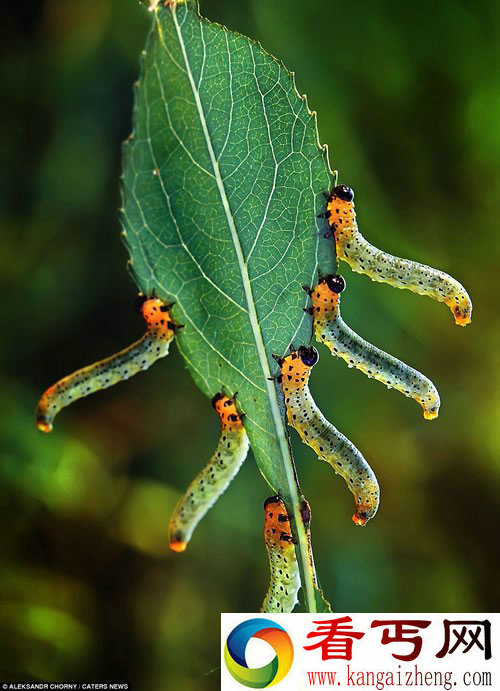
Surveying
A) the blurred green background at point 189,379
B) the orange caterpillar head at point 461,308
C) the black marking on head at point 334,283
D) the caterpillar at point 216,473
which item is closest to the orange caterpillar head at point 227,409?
the caterpillar at point 216,473

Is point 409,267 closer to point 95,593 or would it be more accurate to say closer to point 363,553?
point 363,553

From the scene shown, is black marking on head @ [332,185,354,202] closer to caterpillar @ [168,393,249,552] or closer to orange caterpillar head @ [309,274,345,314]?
orange caterpillar head @ [309,274,345,314]

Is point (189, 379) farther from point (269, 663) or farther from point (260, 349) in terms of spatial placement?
point (260, 349)

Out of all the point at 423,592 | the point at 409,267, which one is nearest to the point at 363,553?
the point at 423,592

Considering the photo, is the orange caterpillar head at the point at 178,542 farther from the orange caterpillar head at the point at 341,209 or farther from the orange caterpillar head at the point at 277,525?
the orange caterpillar head at the point at 341,209

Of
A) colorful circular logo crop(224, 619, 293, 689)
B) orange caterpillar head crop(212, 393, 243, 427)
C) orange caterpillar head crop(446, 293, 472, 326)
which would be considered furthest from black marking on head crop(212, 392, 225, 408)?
colorful circular logo crop(224, 619, 293, 689)

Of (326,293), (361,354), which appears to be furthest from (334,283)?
(361,354)
